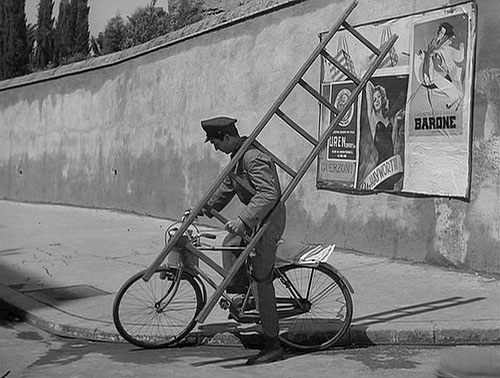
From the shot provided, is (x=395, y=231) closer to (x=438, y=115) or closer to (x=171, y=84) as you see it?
(x=438, y=115)

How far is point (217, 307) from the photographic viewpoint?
8203 mm

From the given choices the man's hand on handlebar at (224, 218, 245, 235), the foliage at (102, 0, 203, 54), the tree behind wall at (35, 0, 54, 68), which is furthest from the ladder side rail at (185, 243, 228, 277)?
the tree behind wall at (35, 0, 54, 68)

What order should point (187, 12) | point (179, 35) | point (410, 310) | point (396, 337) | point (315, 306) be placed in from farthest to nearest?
point (187, 12), point (179, 35), point (410, 310), point (396, 337), point (315, 306)

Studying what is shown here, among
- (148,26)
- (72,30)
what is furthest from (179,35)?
(72,30)

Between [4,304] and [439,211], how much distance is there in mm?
4755

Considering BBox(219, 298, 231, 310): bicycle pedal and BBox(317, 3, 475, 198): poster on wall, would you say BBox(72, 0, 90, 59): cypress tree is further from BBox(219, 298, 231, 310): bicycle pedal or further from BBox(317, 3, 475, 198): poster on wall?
BBox(219, 298, 231, 310): bicycle pedal

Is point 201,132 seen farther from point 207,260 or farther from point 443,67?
point 207,260

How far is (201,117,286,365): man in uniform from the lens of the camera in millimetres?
6242

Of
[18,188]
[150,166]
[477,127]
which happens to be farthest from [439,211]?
[18,188]

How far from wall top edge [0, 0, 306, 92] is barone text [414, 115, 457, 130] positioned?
9.49ft

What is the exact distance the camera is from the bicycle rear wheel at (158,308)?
22.5ft

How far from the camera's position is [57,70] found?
66.8ft

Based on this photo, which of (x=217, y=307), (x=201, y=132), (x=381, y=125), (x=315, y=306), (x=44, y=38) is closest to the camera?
(x=315, y=306)

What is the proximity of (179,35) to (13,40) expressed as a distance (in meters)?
23.1
